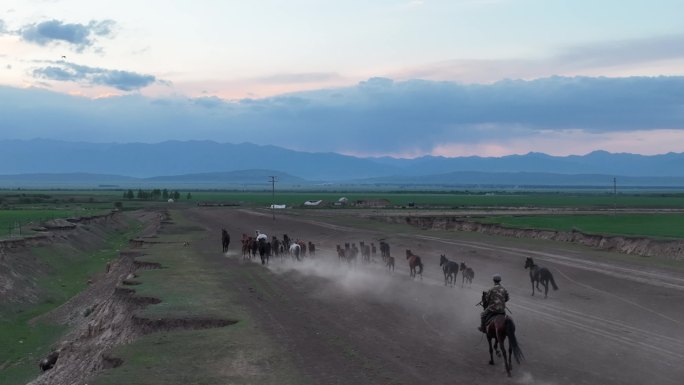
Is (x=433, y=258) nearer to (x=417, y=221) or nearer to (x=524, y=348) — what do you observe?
(x=524, y=348)

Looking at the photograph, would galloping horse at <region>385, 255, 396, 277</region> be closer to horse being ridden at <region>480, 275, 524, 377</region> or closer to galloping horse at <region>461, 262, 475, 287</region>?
galloping horse at <region>461, 262, 475, 287</region>

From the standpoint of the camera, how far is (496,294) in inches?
631

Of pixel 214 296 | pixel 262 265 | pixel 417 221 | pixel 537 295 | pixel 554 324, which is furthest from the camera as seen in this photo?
pixel 417 221

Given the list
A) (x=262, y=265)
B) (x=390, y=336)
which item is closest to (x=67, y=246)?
(x=262, y=265)

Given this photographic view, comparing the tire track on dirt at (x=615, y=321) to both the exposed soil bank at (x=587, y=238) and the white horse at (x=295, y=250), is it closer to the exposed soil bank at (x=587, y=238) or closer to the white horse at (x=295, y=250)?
the white horse at (x=295, y=250)

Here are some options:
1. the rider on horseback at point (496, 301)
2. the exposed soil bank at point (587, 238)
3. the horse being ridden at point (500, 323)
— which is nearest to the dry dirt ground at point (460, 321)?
the horse being ridden at point (500, 323)

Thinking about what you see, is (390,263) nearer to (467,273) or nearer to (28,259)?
(467,273)

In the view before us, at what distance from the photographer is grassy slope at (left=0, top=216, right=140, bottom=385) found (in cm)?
2575

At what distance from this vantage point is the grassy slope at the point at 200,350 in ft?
50.8

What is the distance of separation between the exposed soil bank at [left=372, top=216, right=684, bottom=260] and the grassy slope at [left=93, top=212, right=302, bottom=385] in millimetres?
33031

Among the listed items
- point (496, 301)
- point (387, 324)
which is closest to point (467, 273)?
point (387, 324)

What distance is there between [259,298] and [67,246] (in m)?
36.8

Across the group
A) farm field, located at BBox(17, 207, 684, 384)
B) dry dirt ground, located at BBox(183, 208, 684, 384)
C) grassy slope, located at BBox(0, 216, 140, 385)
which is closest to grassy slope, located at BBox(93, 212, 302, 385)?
farm field, located at BBox(17, 207, 684, 384)

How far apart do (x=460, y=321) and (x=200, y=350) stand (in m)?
9.29
